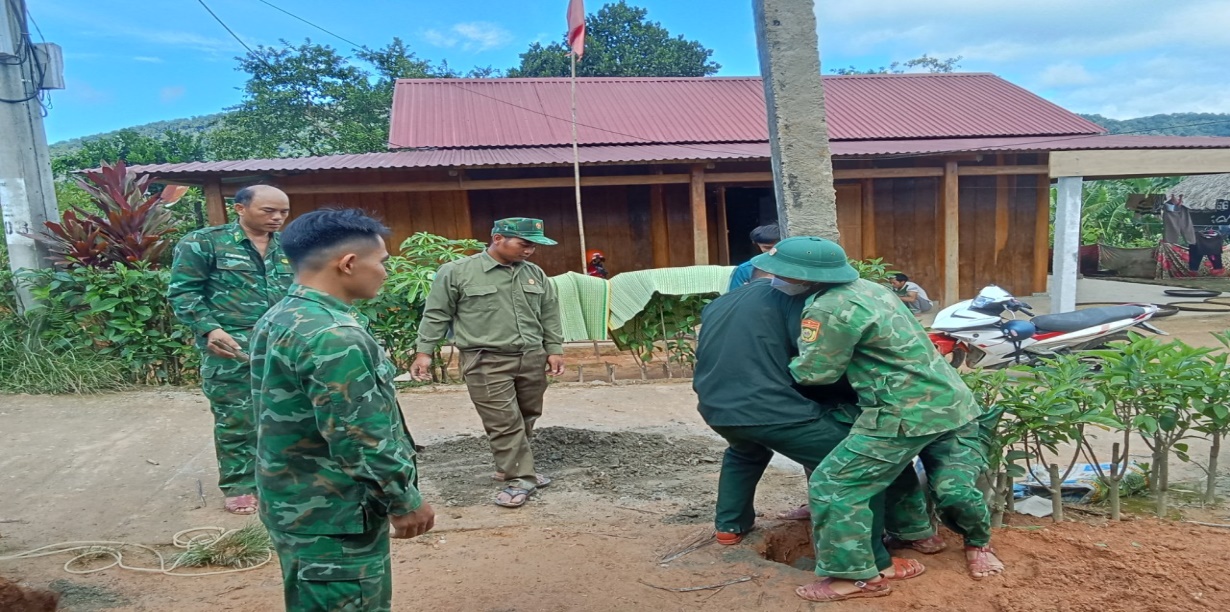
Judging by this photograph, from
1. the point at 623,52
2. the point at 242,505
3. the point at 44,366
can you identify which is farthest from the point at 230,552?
the point at 623,52

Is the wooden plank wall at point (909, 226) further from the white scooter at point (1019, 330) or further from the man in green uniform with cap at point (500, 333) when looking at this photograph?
the man in green uniform with cap at point (500, 333)

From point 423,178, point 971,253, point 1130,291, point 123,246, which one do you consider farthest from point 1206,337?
point 123,246

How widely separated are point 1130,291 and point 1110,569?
12.7m

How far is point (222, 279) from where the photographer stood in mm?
3674

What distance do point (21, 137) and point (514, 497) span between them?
5.99m

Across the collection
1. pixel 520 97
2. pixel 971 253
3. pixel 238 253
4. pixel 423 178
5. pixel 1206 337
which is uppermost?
pixel 520 97

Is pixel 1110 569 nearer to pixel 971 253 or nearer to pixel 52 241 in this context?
pixel 52 241

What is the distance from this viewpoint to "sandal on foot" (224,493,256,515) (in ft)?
12.1

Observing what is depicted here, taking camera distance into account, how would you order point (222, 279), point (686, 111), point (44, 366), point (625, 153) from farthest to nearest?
point (686, 111) < point (625, 153) < point (44, 366) < point (222, 279)

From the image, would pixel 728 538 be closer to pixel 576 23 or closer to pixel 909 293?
pixel 909 293

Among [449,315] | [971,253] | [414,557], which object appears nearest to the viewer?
[414,557]

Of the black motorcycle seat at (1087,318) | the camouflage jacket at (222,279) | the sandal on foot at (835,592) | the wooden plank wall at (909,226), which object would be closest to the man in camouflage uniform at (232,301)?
the camouflage jacket at (222,279)

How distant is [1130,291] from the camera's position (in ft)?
42.5

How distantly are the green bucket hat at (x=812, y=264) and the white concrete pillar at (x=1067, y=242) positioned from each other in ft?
28.3
